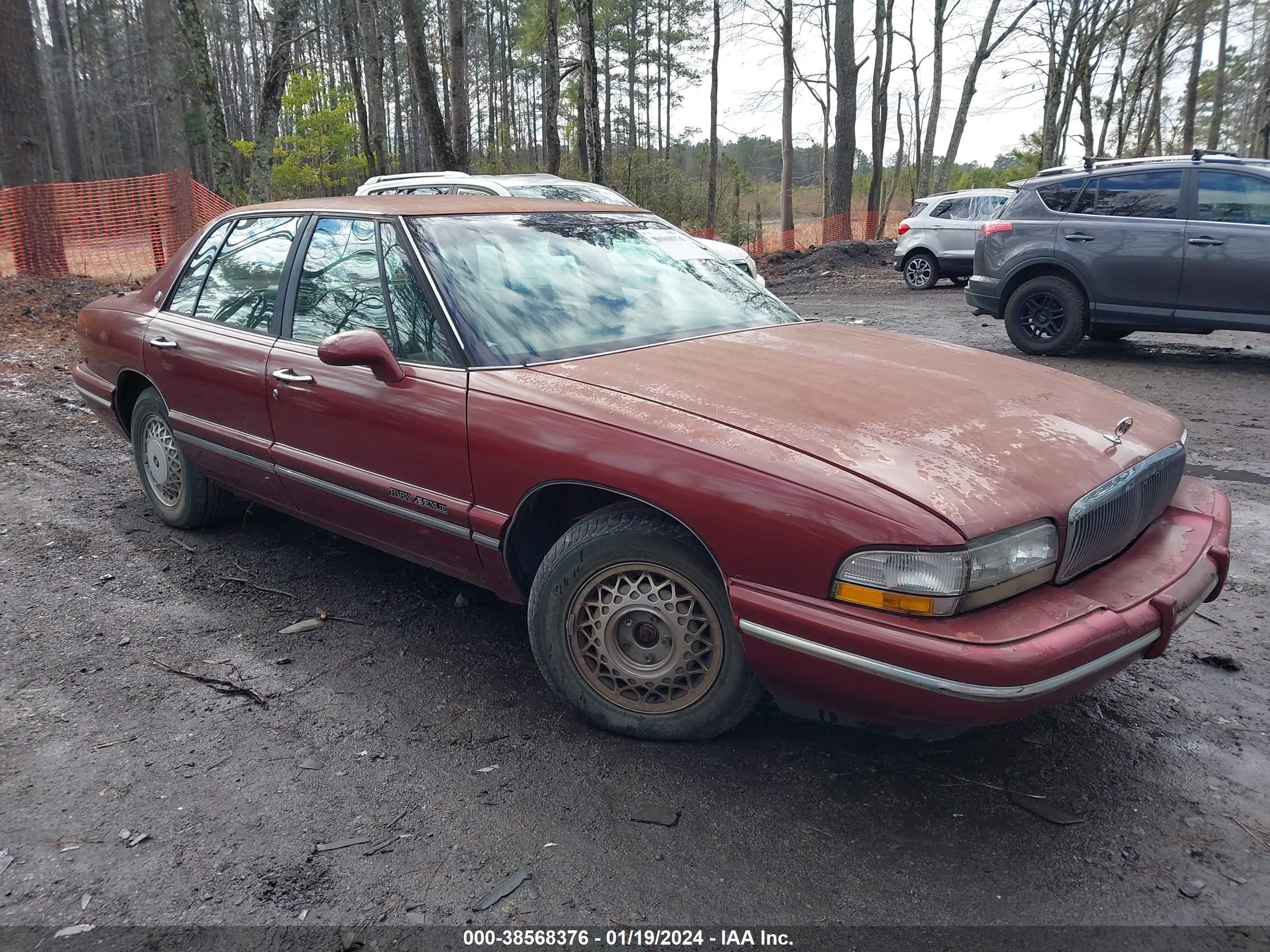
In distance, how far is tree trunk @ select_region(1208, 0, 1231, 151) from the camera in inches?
1261

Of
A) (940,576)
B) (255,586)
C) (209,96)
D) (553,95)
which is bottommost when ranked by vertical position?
(255,586)

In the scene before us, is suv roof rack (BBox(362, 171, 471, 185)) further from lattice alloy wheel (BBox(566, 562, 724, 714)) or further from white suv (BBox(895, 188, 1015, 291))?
white suv (BBox(895, 188, 1015, 291))

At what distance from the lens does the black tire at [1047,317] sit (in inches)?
345

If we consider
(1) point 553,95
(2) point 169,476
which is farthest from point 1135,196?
(1) point 553,95

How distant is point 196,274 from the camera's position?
444cm

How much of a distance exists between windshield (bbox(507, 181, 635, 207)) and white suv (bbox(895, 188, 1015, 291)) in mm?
7131

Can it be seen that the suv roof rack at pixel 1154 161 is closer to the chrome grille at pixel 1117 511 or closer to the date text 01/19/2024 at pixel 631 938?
the chrome grille at pixel 1117 511

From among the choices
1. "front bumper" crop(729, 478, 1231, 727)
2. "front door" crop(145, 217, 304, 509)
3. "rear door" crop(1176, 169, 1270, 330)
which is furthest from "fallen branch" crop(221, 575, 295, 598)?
"rear door" crop(1176, 169, 1270, 330)

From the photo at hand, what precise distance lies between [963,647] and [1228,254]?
24.6 feet

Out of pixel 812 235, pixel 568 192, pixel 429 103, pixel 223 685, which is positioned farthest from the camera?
pixel 812 235

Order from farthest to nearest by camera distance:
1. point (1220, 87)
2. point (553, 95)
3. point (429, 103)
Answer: point (1220, 87)
point (553, 95)
point (429, 103)

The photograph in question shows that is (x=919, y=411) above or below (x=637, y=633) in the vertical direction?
above

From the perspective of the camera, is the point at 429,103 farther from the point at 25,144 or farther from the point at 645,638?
the point at 645,638

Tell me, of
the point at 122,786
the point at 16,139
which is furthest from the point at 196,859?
the point at 16,139
